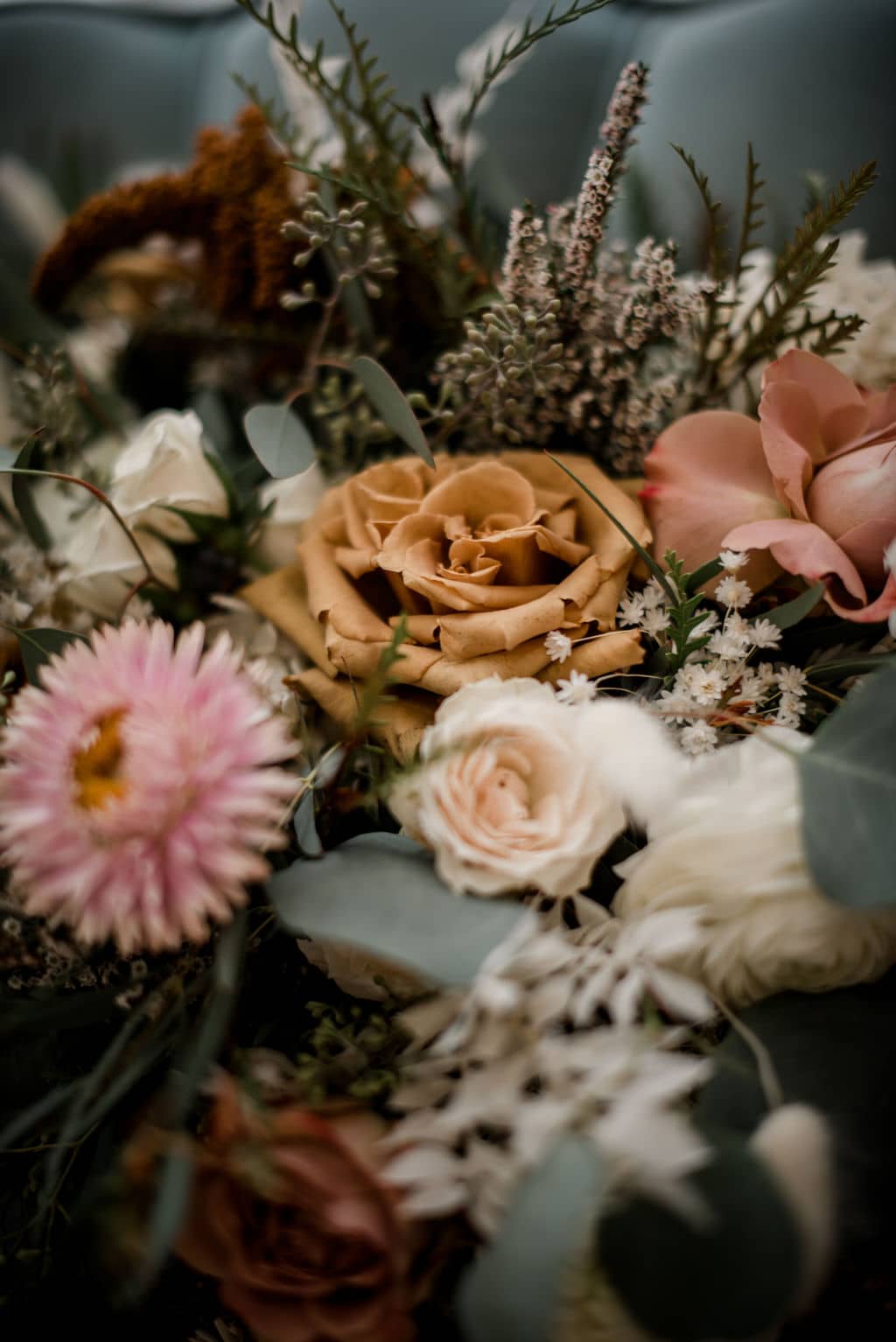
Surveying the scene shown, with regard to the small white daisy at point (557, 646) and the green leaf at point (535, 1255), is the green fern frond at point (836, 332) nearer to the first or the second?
the small white daisy at point (557, 646)

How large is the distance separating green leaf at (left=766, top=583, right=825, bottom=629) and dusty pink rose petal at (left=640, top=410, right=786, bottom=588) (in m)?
0.04

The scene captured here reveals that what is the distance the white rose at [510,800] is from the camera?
1.33 ft

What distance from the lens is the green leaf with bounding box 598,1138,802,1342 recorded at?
314 mm

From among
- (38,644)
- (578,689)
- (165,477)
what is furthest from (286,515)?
(578,689)

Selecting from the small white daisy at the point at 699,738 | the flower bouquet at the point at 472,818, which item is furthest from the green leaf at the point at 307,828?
the small white daisy at the point at 699,738

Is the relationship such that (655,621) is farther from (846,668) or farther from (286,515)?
(286,515)

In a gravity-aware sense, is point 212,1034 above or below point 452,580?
below

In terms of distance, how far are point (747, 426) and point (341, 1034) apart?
1.49ft

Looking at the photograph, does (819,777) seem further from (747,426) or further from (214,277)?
(214,277)

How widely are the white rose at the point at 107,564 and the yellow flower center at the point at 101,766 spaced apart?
0.25m

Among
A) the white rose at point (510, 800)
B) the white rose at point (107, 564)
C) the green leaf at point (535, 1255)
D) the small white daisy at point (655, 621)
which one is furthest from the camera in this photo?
the white rose at point (107, 564)

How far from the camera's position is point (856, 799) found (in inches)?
15.1

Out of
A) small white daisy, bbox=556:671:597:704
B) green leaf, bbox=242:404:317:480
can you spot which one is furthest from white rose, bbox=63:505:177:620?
small white daisy, bbox=556:671:597:704

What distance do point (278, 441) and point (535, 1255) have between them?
49 centimetres
